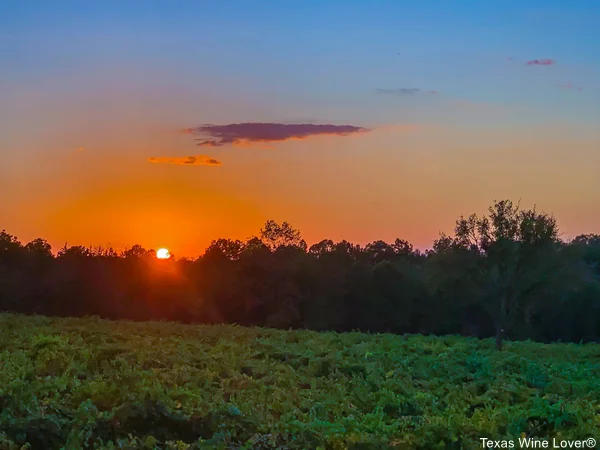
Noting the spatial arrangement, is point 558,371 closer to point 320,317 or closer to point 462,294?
point 462,294

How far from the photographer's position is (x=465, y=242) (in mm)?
24641

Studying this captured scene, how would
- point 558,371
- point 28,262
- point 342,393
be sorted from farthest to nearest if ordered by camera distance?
point 28,262, point 558,371, point 342,393

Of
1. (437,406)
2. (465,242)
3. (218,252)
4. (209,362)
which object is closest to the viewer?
(437,406)

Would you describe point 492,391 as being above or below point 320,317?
above

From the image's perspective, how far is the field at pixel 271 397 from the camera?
8.25 m

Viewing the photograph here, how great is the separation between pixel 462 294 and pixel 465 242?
1234 centimetres

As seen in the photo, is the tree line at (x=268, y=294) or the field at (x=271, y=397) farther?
the tree line at (x=268, y=294)

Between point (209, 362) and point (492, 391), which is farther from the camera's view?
point (209, 362)

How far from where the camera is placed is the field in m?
8.25

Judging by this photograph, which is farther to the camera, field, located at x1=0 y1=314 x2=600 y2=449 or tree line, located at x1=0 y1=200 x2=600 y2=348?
tree line, located at x1=0 y1=200 x2=600 y2=348

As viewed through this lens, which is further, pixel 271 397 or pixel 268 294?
pixel 268 294

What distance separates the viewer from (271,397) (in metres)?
11.0

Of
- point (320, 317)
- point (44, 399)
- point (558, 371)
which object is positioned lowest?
point (320, 317)

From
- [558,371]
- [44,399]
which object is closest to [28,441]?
[44,399]
